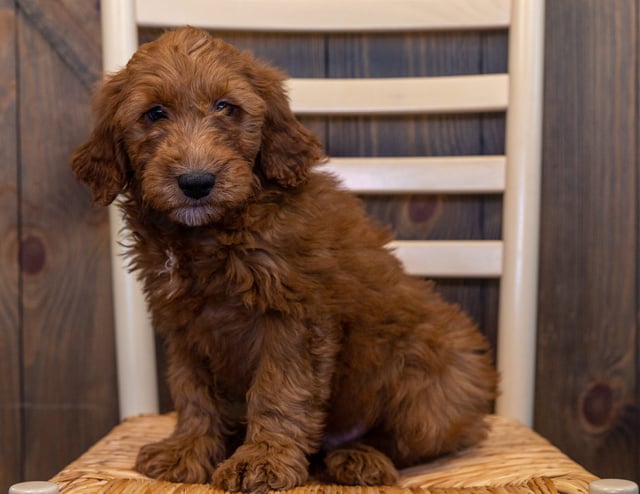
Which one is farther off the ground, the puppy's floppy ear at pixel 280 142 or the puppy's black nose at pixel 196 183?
the puppy's floppy ear at pixel 280 142

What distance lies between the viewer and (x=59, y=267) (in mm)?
2105

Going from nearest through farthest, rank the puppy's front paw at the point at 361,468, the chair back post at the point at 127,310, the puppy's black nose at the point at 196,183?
1. the puppy's black nose at the point at 196,183
2. the puppy's front paw at the point at 361,468
3. the chair back post at the point at 127,310

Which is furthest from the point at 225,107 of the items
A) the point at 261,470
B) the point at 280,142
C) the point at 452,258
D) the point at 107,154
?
the point at 452,258

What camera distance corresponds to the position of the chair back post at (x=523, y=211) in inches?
70.9

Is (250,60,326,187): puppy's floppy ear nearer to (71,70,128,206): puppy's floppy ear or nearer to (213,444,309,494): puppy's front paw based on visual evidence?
(71,70,128,206): puppy's floppy ear

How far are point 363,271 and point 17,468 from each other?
1175mm

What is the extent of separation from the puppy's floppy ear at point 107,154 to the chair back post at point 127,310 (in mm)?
340

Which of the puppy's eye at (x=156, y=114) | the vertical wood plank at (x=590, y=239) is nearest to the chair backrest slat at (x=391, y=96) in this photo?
the vertical wood plank at (x=590, y=239)

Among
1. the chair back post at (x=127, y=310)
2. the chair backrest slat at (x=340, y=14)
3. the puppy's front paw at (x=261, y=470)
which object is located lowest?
the puppy's front paw at (x=261, y=470)

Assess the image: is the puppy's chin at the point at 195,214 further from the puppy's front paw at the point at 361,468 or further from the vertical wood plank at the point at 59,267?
the vertical wood plank at the point at 59,267

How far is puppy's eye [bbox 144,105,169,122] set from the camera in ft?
4.47

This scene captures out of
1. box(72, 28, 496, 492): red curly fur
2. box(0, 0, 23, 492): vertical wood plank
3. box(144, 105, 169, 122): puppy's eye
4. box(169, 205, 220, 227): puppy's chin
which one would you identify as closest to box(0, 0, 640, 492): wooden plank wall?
box(0, 0, 23, 492): vertical wood plank

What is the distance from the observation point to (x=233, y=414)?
1557 millimetres

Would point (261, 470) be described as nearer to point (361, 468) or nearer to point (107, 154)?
point (361, 468)
